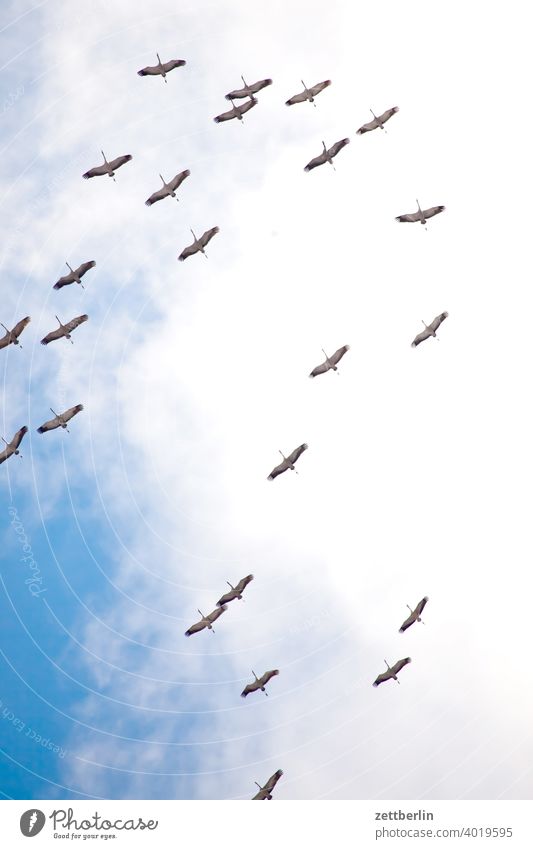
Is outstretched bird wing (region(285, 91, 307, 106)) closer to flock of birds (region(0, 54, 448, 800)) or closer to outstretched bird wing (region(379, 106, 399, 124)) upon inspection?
flock of birds (region(0, 54, 448, 800))

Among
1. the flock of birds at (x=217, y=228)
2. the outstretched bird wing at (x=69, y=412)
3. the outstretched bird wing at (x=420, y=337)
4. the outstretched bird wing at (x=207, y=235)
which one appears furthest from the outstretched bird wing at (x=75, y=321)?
the outstretched bird wing at (x=420, y=337)

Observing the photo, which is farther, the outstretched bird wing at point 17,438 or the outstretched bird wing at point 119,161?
the outstretched bird wing at point 17,438

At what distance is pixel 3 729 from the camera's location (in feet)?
522

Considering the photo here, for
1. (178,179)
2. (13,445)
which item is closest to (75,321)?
(13,445)

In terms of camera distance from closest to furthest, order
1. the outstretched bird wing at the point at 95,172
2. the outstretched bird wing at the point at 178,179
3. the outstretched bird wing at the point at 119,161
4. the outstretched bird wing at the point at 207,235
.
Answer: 1. the outstretched bird wing at the point at 119,161
2. the outstretched bird wing at the point at 178,179
3. the outstretched bird wing at the point at 95,172
4. the outstretched bird wing at the point at 207,235

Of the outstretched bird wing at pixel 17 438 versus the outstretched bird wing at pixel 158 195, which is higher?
the outstretched bird wing at pixel 158 195

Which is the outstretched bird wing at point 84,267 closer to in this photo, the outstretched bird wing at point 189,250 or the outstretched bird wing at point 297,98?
the outstretched bird wing at point 189,250

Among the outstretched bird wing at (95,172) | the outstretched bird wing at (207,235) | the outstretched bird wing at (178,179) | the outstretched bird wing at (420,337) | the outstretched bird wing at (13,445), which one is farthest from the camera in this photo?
the outstretched bird wing at (13,445)

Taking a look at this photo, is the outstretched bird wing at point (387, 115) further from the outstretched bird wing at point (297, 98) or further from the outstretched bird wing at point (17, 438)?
the outstretched bird wing at point (17, 438)

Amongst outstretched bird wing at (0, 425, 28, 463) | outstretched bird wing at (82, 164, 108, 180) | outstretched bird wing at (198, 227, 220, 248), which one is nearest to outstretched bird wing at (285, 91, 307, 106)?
outstretched bird wing at (198, 227, 220, 248)

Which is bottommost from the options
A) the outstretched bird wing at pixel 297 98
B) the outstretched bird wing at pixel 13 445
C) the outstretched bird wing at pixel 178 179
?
the outstretched bird wing at pixel 13 445

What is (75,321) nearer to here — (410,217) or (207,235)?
(207,235)
